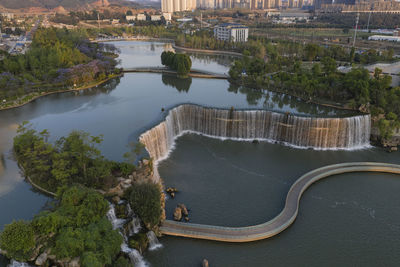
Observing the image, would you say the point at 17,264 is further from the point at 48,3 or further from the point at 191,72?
the point at 48,3

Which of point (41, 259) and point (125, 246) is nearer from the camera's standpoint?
point (41, 259)

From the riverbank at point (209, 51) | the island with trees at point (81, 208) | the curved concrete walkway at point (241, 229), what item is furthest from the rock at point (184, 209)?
the riverbank at point (209, 51)

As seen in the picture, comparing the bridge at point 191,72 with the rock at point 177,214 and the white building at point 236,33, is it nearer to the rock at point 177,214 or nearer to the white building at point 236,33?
the rock at point 177,214

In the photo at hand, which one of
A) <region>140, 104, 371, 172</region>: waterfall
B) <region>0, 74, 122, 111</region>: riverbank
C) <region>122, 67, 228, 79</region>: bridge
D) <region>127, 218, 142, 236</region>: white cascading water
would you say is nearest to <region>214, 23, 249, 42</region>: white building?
<region>122, 67, 228, 79</region>: bridge

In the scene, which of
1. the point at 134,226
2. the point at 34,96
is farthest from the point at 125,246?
the point at 34,96

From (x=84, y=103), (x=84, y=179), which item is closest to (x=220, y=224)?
(x=84, y=179)

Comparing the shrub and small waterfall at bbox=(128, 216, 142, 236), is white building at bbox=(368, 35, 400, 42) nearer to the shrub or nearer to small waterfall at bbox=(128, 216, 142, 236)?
the shrub

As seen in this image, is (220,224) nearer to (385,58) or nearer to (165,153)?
(165,153)
